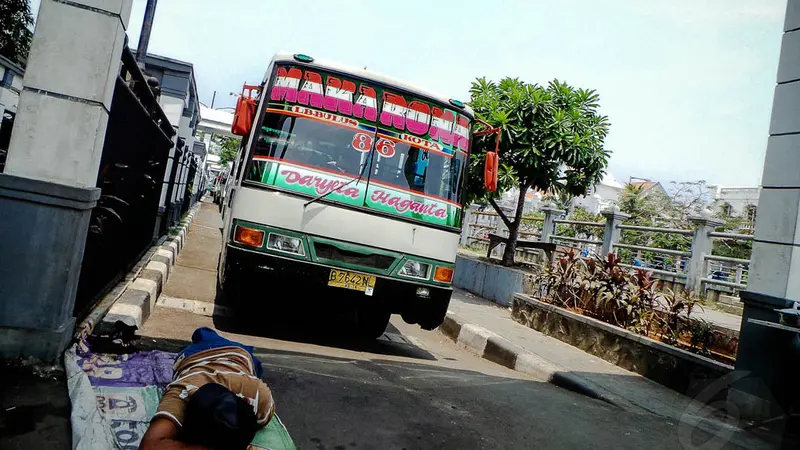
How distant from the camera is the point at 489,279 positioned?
11094 mm

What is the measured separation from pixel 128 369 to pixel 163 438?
4.25 feet

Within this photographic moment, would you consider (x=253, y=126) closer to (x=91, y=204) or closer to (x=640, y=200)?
(x=91, y=204)

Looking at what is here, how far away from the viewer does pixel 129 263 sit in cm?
629

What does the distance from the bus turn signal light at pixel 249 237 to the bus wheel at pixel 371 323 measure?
1853 millimetres

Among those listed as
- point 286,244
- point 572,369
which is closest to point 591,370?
point 572,369

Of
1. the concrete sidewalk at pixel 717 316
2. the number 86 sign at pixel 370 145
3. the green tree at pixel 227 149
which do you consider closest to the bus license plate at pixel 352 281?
the number 86 sign at pixel 370 145

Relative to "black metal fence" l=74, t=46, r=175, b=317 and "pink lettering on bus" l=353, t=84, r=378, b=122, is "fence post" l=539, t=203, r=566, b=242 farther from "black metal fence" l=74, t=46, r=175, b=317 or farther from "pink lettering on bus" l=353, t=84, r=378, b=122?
"black metal fence" l=74, t=46, r=175, b=317

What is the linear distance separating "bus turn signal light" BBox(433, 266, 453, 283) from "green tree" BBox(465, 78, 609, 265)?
4.65 meters

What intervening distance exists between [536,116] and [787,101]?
15.8 feet

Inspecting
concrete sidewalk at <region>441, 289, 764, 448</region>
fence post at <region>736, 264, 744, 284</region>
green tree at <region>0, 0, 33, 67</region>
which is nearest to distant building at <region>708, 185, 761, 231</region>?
fence post at <region>736, 264, 744, 284</region>

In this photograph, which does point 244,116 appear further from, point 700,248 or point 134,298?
point 700,248

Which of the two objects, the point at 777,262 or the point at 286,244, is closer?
the point at 286,244

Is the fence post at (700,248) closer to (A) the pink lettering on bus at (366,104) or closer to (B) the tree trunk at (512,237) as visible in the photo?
(B) the tree trunk at (512,237)

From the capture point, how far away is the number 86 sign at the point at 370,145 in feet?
16.9
